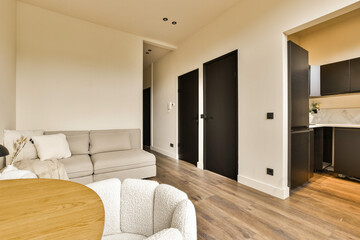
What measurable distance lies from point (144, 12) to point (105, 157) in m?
2.55

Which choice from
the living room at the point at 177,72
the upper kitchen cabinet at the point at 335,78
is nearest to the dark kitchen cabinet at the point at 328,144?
the upper kitchen cabinet at the point at 335,78

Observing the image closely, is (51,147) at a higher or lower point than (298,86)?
lower

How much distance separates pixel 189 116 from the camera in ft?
12.6

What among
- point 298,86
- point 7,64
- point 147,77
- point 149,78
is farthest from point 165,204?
point 147,77

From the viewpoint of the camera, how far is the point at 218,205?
198cm

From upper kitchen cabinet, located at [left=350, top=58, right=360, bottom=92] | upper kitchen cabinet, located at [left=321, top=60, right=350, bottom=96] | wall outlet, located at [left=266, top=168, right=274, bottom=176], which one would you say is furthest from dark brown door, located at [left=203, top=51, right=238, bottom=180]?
upper kitchen cabinet, located at [left=350, top=58, right=360, bottom=92]

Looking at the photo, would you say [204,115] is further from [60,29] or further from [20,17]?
[20,17]

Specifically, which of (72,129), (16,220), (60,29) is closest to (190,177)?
(72,129)

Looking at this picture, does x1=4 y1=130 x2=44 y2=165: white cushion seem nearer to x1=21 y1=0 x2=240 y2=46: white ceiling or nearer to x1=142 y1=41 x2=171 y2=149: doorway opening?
x1=21 y1=0 x2=240 y2=46: white ceiling

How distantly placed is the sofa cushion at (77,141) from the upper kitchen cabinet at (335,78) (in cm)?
438

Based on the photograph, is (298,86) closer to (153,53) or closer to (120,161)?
(120,161)

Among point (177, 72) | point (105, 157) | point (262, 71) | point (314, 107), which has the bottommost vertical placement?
point (105, 157)

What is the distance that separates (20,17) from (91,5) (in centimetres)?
114

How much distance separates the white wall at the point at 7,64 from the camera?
6.77 feet
